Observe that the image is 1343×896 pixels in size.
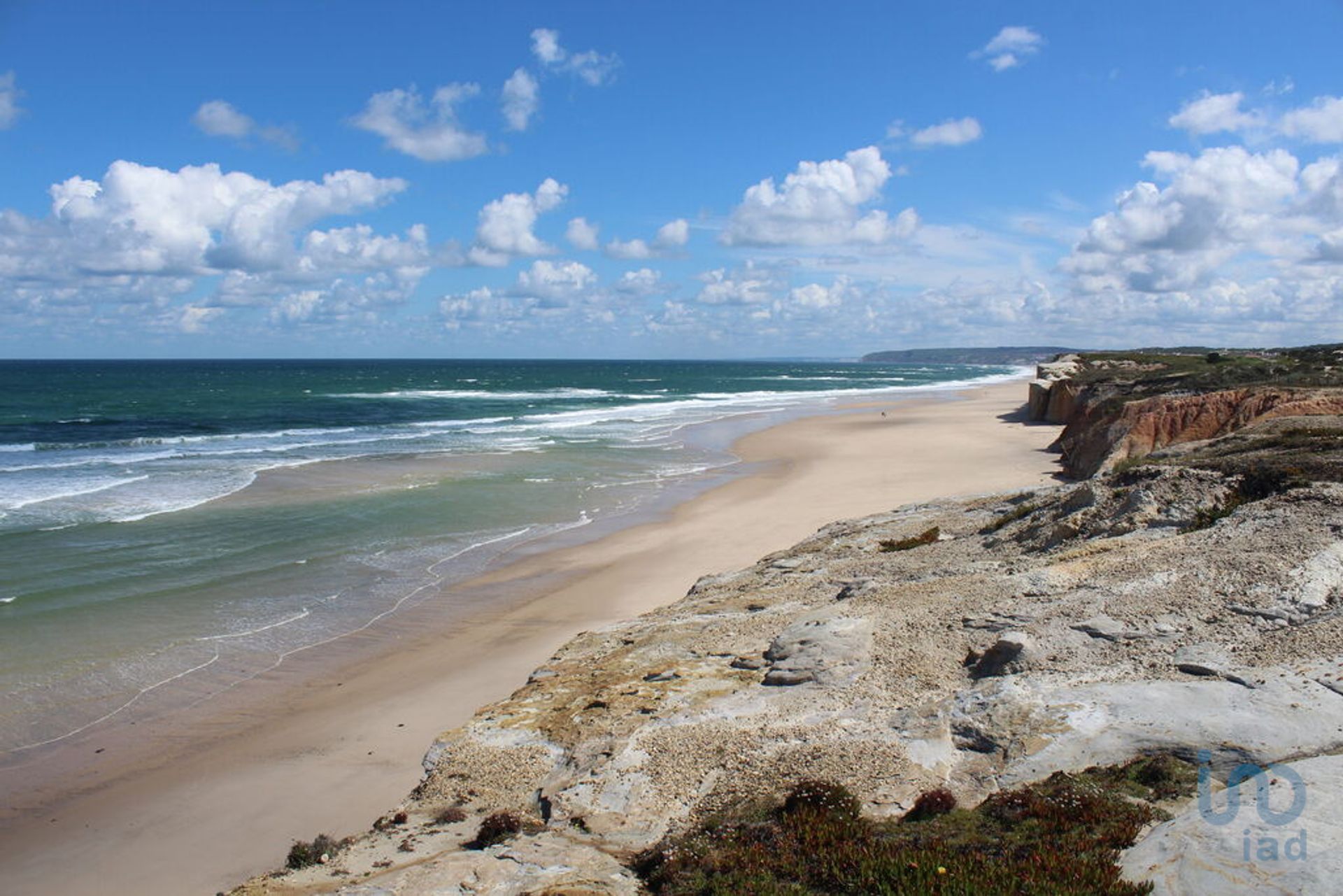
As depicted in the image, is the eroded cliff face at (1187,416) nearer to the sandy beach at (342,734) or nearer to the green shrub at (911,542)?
the sandy beach at (342,734)

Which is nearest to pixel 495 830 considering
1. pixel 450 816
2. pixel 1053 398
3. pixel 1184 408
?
pixel 450 816

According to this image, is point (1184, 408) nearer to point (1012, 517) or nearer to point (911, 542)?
point (1012, 517)

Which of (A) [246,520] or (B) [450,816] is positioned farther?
(A) [246,520]

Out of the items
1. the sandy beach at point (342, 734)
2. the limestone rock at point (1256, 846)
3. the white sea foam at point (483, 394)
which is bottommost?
the sandy beach at point (342, 734)

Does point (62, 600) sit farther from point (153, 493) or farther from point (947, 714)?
point (947, 714)

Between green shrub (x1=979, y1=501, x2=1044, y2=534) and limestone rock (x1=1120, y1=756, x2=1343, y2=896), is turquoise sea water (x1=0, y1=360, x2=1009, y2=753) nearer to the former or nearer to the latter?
green shrub (x1=979, y1=501, x2=1044, y2=534)

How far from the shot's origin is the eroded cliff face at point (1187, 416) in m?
19.7

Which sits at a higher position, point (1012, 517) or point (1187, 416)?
point (1187, 416)

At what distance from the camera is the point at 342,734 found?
9.98m

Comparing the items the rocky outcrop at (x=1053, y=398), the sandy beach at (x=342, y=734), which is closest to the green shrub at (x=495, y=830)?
the sandy beach at (x=342, y=734)

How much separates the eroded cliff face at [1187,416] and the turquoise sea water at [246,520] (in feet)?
40.2

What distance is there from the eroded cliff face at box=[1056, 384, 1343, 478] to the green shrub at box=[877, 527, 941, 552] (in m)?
9.71

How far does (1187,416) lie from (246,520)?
933 inches

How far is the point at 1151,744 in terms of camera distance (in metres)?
5.61
